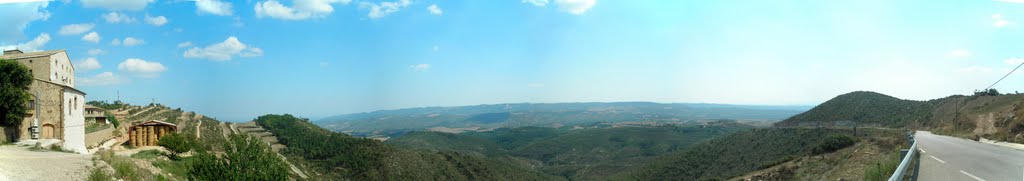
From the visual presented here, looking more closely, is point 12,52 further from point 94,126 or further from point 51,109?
point 51,109

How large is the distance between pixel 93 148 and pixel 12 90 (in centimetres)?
530

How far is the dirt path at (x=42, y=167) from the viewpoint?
10.5 metres

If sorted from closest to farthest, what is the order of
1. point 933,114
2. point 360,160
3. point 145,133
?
point 145,133 → point 933,114 → point 360,160

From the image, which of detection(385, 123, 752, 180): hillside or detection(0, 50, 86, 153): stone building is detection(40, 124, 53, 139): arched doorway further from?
detection(385, 123, 752, 180): hillside

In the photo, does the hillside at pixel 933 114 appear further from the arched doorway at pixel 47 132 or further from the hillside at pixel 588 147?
the arched doorway at pixel 47 132

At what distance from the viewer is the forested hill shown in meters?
42.9

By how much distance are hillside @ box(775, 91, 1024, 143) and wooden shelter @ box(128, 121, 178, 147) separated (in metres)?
34.6

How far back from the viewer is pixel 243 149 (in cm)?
1450

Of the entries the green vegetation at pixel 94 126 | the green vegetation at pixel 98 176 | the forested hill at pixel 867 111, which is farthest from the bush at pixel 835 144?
the green vegetation at pixel 94 126

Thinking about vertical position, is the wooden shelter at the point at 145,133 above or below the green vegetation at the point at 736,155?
above

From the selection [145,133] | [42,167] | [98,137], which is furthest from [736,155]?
[42,167]

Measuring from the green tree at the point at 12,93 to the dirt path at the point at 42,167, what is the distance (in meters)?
3.26

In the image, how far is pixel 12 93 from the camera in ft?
53.1

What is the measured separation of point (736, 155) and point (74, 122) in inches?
1739
